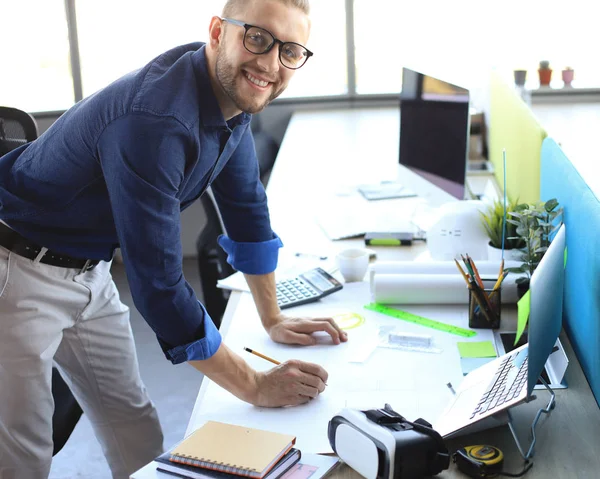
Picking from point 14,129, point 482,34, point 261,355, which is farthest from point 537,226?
point 482,34

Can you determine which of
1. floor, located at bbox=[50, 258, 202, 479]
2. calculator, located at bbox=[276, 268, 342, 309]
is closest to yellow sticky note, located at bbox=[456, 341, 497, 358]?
calculator, located at bbox=[276, 268, 342, 309]

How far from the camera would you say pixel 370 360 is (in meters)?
1.54

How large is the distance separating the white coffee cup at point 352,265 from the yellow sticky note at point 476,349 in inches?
17.0

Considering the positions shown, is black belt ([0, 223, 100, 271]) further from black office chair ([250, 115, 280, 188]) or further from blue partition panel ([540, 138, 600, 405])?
black office chair ([250, 115, 280, 188])

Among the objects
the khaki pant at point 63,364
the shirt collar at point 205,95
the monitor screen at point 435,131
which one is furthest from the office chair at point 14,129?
the monitor screen at point 435,131

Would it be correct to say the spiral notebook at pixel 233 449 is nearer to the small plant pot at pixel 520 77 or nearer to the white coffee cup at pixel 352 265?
the white coffee cup at pixel 352 265

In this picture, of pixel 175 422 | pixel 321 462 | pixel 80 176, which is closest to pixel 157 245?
pixel 80 176

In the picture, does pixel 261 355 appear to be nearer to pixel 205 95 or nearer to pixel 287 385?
pixel 287 385

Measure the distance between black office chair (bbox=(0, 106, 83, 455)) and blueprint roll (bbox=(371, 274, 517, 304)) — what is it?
77 cm

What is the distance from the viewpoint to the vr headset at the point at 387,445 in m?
1.11

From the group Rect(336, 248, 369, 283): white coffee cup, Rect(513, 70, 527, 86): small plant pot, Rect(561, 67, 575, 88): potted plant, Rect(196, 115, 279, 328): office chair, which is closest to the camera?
Rect(336, 248, 369, 283): white coffee cup

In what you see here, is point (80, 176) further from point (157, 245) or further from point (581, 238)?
point (581, 238)

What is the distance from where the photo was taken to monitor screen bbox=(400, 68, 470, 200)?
7.30ft

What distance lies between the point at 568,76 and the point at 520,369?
9.90 feet
